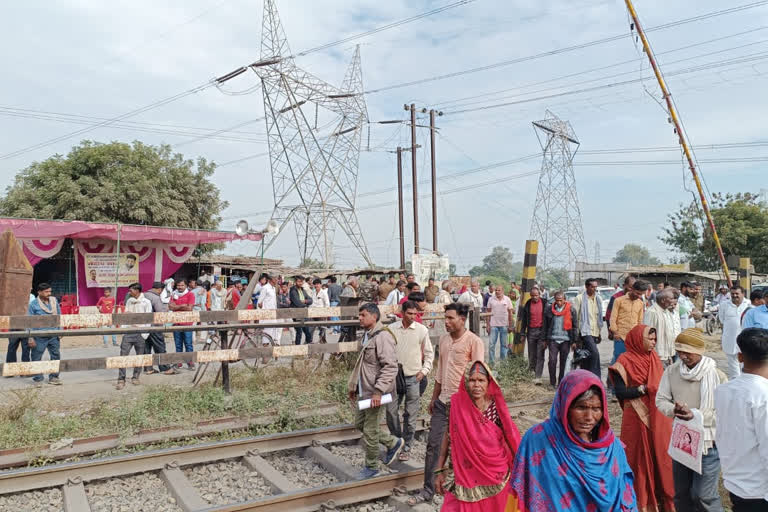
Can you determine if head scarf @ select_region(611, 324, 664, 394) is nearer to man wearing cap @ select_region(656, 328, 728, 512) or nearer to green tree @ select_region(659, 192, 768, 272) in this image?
man wearing cap @ select_region(656, 328, 728, 512)

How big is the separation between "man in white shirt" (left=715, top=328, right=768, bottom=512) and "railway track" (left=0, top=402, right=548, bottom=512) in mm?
2995

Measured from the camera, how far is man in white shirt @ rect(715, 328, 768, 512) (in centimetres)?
306

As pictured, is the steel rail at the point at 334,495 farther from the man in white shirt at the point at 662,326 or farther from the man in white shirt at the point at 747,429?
the man in white shirt at the point at 662,326

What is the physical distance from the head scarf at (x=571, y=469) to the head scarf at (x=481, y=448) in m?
0.76

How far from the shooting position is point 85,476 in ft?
18.3

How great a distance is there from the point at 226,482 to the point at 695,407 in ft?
14.6

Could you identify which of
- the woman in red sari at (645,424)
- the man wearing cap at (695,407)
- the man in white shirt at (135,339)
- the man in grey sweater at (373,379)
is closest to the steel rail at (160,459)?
the man in grey sweater at (373,379)

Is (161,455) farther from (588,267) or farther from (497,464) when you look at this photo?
(588,267)

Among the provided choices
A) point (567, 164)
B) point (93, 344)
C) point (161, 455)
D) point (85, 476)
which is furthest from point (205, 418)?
point (567, 164)

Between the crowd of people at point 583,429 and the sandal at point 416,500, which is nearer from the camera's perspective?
the crowd of people at point 583,429

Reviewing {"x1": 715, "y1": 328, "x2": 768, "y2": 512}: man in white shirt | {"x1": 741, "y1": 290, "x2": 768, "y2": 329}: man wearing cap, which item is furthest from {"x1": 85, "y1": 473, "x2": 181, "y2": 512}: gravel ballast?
{"x1": 741, "y1": 290, "x2": 768, "y2": 329}: man wearing cap

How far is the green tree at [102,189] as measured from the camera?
74.9ft

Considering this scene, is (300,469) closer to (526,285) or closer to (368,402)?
(368,402)

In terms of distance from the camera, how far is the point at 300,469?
20.2 ft
